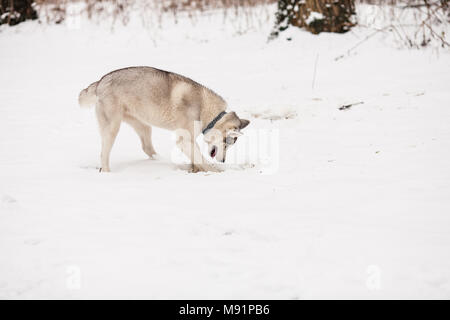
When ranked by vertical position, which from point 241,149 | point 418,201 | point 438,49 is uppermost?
point 438,49

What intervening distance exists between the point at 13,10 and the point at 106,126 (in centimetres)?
1064

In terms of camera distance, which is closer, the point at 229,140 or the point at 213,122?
the point at 213,122

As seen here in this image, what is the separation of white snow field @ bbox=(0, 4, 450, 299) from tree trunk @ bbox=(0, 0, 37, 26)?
5.29 meters

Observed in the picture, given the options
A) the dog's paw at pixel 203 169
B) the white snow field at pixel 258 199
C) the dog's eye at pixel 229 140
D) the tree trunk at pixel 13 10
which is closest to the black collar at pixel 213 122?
the dog's eye at pixel 229 140

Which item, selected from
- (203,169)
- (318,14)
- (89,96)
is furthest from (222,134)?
(318,14)

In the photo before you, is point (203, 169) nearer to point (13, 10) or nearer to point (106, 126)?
point (106, 126)

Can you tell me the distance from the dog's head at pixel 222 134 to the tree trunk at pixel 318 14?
5950mm

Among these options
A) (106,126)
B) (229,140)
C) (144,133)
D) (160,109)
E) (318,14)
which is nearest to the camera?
(106,126)

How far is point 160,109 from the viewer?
5164 mm

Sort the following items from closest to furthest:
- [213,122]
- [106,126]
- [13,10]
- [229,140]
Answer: [106,126], [213,122], [229,140], [13,10]
